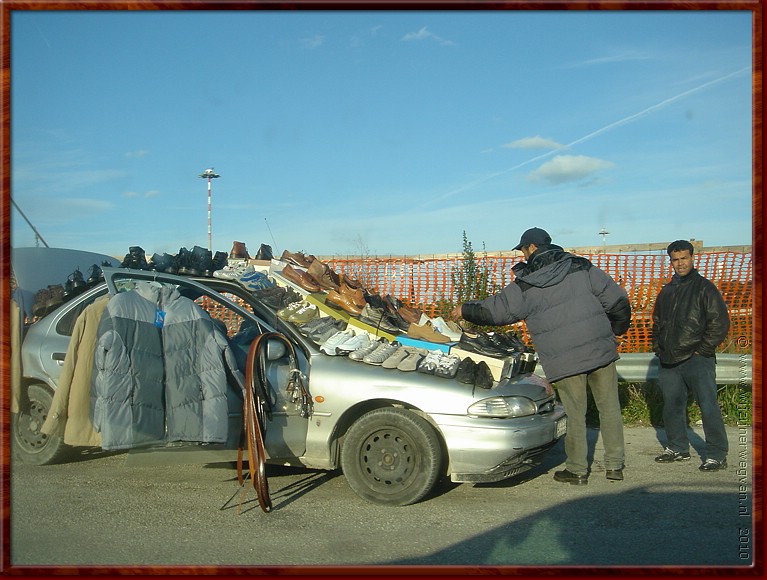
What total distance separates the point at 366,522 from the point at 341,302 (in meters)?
2.33

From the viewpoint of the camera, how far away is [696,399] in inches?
268

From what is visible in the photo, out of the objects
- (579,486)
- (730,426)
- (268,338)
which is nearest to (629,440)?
(730,426)

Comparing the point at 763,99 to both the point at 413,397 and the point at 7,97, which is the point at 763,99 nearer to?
the point at 413,397

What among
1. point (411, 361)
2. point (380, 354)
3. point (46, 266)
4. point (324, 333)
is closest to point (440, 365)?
point (411, 361)

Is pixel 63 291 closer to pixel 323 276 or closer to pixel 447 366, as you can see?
pixel 323 276

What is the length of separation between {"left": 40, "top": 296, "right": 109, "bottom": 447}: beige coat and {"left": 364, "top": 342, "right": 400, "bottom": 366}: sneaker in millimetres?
2077

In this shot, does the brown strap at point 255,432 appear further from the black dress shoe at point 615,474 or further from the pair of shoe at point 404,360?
the black dress shoe at point 615,474

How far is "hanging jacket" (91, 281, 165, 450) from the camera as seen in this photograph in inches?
209

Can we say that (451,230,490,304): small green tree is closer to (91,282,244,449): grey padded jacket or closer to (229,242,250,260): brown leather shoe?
(229,242,250,260): brown leather shoe

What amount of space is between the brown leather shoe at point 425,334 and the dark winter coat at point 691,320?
6.86 ft

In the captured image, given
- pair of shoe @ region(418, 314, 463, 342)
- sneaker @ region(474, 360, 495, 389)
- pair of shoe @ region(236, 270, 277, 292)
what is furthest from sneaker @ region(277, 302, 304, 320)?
sneaker @ region(474, 360, 495, 389)

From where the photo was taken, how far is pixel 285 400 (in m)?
5.84

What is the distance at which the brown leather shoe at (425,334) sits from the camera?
6.50m

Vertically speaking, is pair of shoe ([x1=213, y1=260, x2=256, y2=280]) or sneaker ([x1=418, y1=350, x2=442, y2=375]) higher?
pair of shoe ([x1=213, y1=260, x2=256, y2=280])
